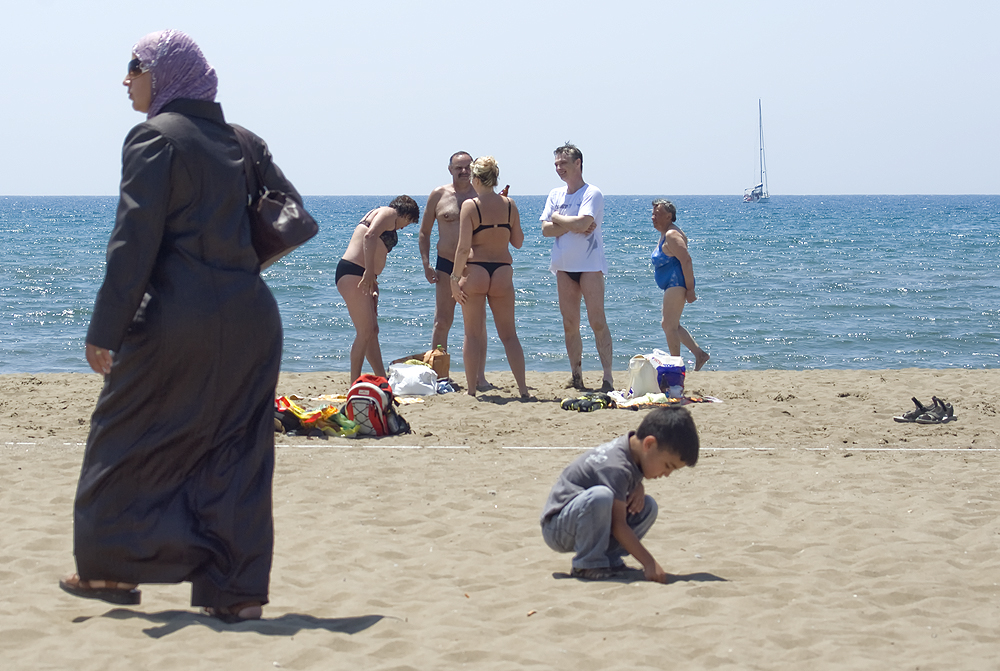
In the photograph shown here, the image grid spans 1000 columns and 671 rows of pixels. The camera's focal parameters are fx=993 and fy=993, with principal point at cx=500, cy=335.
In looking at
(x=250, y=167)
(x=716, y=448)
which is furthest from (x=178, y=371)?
(x=716, y=448)

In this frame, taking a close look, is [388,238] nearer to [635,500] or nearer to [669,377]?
[669,377]

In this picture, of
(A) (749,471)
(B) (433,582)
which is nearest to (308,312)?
(A) (749,471)

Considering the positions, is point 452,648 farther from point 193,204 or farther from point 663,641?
point 193,204

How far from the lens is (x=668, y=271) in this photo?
364 inches

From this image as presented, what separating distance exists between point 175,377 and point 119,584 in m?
0.77

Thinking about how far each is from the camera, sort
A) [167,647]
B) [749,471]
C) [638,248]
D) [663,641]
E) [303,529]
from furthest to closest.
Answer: [638,248] < [749,471] < [303,529] < [663,641] < [167,647]

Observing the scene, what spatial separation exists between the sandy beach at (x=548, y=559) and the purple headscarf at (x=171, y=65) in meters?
1.75

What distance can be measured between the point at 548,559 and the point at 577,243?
15.5 feet

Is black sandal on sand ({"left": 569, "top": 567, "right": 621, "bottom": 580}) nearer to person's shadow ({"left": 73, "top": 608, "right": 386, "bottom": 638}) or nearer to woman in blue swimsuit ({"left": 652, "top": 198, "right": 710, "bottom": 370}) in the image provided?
person's shadow ({"left": 73, "top": 608, "right": 386, "bottom": 638})

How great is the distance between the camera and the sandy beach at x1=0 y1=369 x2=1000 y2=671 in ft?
10.3

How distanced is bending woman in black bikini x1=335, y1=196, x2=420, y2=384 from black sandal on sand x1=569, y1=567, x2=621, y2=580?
4.67m

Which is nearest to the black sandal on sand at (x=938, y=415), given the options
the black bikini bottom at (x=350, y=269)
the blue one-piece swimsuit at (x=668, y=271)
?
the blue one-piece swimsuit at (x=668, y=271)

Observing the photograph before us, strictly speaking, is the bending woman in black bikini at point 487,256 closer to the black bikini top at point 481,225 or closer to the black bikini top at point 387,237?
the black bikini top at point 481,225

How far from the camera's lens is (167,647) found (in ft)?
9.89
